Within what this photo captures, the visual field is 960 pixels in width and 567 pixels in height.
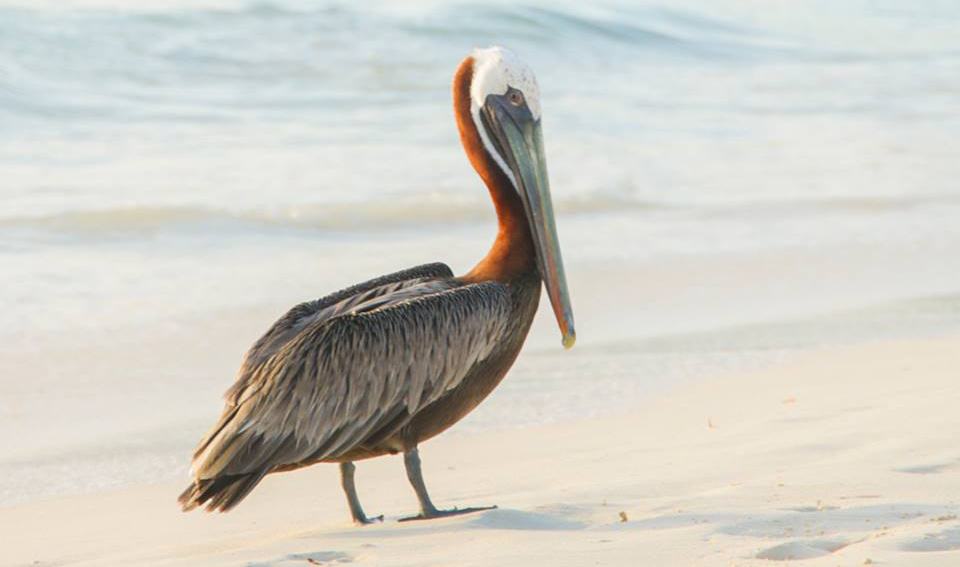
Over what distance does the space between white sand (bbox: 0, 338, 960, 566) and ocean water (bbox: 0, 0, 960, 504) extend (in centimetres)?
46

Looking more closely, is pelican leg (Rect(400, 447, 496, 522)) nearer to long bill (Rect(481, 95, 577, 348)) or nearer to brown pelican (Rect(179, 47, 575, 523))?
brown pelican (Rect(179, 47, 575, 523))

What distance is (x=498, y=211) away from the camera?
514 centimetres

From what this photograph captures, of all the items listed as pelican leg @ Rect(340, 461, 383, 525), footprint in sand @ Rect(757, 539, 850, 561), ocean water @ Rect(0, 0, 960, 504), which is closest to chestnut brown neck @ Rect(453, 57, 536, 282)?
pelican leg @ Rect(340, 461, 383, 525)

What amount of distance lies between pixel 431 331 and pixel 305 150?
9.85 meters

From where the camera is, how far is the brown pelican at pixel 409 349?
183 inches

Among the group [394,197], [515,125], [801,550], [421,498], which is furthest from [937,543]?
[394,197]

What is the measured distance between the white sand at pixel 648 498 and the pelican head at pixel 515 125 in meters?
0.80

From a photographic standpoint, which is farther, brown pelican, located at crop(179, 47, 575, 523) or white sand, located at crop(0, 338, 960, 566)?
brown pelican, located at crop(179, 47, 575, 523)

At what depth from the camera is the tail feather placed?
4520mm

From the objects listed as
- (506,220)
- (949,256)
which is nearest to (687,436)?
(506,220)

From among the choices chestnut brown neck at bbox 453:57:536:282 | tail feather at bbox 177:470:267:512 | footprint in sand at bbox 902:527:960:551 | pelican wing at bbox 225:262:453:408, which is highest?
chestnut brown neck at bbox 453:57:536:282

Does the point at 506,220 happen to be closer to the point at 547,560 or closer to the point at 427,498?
the point at 427,498

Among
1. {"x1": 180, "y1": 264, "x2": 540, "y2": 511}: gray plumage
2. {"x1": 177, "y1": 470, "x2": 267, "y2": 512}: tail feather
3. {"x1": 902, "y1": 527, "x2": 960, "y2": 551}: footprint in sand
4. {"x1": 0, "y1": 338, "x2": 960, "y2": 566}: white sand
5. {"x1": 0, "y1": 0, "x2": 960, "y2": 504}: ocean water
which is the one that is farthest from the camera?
{"x1": 0, "y1": 0, "x2": 960, "y2": 504}: ocean water

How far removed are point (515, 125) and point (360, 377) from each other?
3.32 feet
